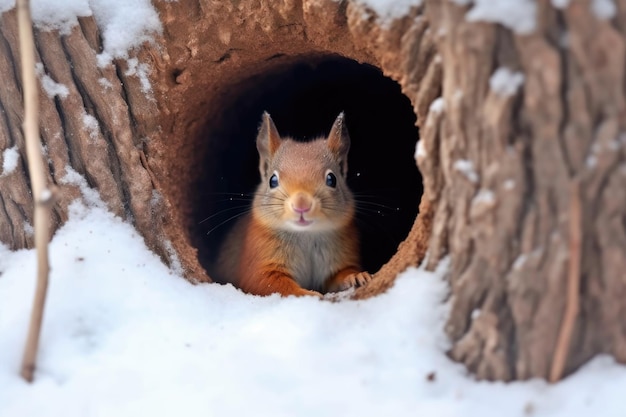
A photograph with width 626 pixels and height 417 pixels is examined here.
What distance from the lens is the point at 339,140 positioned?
14.0ft

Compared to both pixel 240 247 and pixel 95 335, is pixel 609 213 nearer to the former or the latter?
pixel 95 335

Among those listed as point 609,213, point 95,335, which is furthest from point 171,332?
point 609,213

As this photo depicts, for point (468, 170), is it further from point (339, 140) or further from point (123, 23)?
point (339, 140)

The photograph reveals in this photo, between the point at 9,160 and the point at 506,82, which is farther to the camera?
the point at 9,160

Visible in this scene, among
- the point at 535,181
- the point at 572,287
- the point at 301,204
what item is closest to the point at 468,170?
the point at 535,181

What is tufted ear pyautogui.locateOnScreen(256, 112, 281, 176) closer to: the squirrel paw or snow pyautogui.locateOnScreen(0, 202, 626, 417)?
the squirrel paw

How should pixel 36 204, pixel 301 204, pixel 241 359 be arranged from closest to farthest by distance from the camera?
pixel 36 204 → pixel 241 359 → pixel 301 204

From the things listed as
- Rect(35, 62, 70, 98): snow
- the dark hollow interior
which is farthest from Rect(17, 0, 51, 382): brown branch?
the dark hollow interior

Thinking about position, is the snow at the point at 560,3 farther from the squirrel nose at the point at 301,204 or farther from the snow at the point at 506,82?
the squirrel nose at the point at 301,204

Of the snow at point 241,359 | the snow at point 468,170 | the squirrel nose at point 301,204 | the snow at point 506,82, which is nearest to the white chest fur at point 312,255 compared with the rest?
the squirrel nose at point 301,204

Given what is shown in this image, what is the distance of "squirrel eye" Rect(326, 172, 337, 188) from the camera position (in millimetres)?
4020

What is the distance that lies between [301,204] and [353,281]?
1.87ft

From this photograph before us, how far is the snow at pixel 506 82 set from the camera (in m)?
1.86

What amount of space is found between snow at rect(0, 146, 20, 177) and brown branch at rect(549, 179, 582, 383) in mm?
2336
